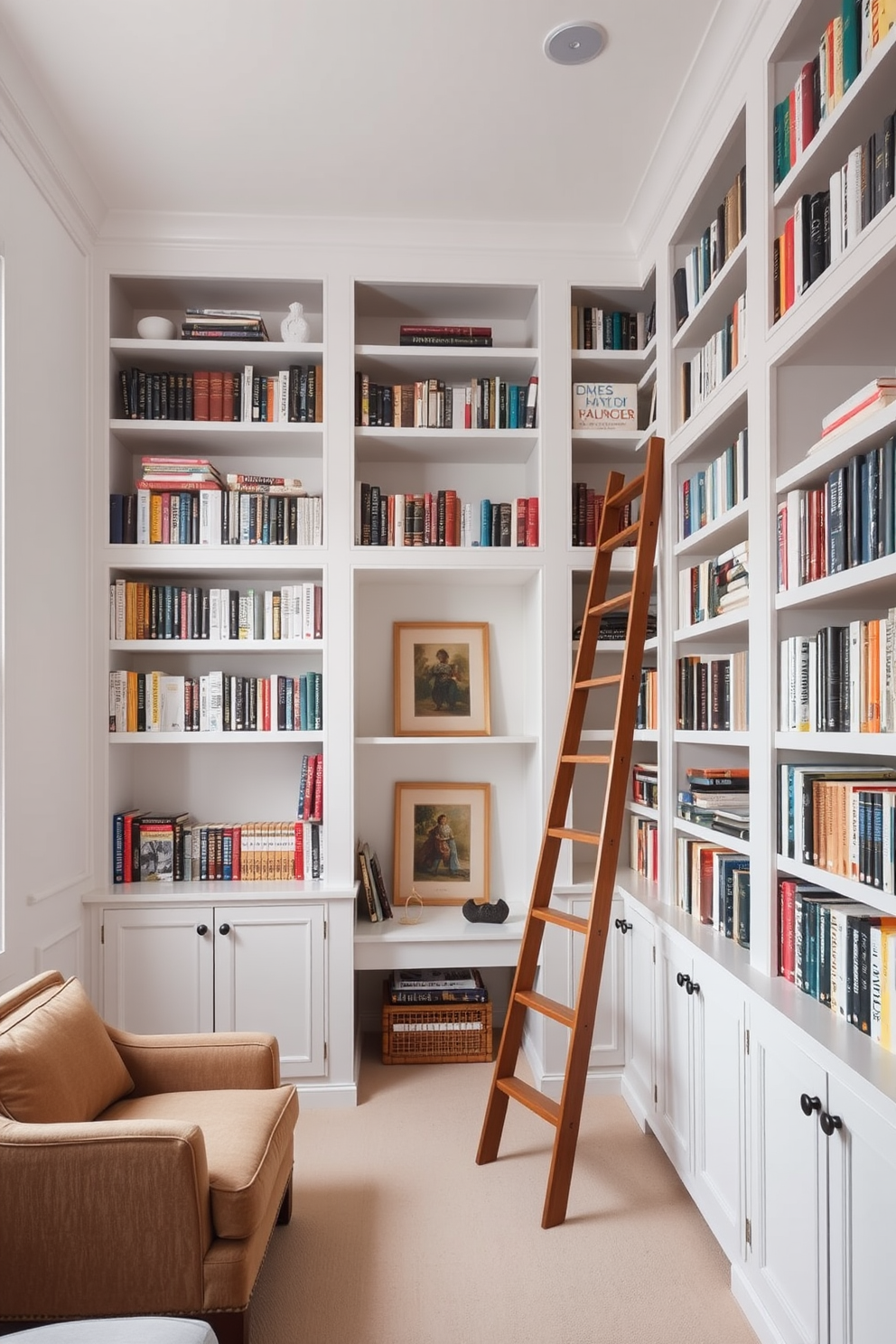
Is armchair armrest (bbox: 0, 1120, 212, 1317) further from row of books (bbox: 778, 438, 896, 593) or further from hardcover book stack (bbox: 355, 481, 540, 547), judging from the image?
hardcover book stack (bbox: 355, 481, 540, 547)

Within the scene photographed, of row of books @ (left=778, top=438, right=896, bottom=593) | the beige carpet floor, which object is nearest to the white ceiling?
row of books @ (left=778, top=438, right=896, bottom=593)

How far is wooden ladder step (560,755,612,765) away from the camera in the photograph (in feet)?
9.08

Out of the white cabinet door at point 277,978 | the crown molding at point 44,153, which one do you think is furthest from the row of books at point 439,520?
the white cabinet door at point 277,978

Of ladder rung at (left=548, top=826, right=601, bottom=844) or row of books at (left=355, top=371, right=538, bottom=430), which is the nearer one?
ladder rung at (left=548, top=826, right=601, bottom=844)

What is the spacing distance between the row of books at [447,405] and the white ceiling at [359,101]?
1.95 feet

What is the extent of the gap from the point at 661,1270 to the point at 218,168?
3.44 metres

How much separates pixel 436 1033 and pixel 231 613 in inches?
Answer: 71.1

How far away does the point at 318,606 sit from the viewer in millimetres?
3381

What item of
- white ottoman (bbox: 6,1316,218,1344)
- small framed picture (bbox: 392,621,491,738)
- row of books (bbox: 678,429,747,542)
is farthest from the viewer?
small framed picture (bbox: 392,621,491,738)

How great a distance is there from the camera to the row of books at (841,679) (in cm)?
165

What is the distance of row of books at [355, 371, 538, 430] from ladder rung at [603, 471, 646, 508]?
1.64 ft

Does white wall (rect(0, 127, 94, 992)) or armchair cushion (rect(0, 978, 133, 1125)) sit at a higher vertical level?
white wall (rect(0, 127, 94, 992))

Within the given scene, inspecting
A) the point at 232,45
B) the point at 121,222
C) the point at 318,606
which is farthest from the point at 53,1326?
the point at 121,222

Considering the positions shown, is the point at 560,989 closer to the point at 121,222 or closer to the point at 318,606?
the point at 318,606
